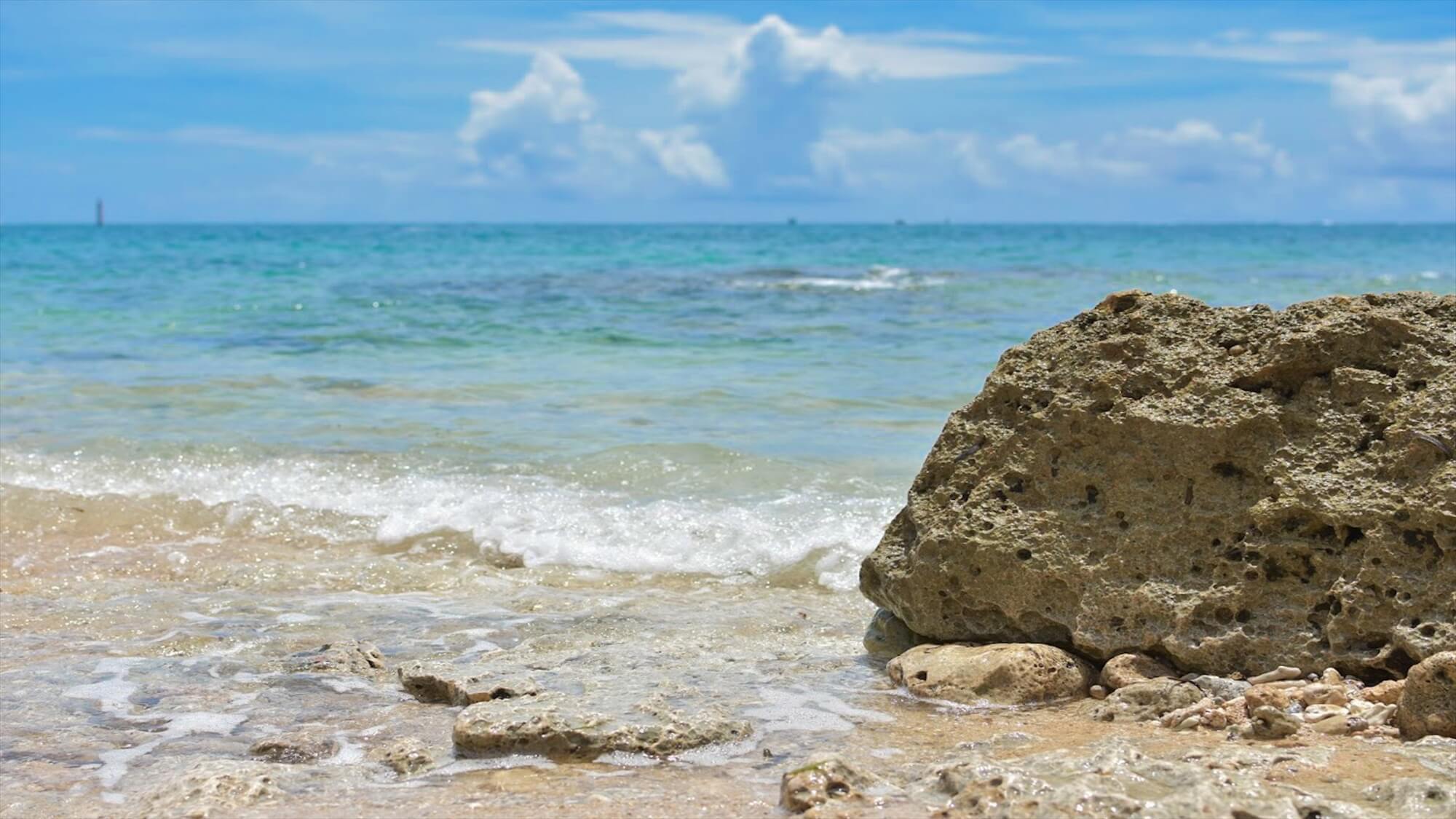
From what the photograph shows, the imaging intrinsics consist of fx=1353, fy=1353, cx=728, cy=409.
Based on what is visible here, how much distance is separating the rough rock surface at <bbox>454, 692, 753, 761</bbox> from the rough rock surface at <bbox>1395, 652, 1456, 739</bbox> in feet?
6.37

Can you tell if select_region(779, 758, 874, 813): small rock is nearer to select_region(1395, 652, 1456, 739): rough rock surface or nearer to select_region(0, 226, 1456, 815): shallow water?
select_region(0, 226, 1456, 815): shallow water

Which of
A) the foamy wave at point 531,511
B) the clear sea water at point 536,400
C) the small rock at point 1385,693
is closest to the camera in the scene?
the small rock at point 1385,693

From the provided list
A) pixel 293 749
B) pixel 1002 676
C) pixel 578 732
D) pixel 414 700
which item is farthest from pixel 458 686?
pixel 1002 676

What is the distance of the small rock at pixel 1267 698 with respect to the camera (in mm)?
4129

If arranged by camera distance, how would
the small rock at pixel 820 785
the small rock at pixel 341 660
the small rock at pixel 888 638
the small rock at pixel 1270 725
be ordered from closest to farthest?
1. the small rock at pixel 820 785
2. the small rock at pixel 1270 725
3. the small rock at pixel 341 660
4. the small rock at pixel 888 638

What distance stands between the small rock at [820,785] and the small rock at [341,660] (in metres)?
2.04

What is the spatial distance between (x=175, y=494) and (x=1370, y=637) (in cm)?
666

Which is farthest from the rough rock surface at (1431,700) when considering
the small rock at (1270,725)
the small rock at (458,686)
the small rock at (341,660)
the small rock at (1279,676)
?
the small rock at (341,660)

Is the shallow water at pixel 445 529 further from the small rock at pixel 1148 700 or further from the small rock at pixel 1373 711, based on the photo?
the small rock at pixel 1373 711

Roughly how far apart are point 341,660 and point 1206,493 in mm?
3152

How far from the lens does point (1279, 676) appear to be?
4371mm

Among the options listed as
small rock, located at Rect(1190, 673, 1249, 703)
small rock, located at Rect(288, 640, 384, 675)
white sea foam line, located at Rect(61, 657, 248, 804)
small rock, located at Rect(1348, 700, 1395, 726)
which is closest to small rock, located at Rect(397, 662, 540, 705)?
small rock, located at Rect(288, 640, 384, 675)

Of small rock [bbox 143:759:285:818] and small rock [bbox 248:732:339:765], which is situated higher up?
small rock [bbox 143:759:285:818]

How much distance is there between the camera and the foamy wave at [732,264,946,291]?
2583 cm
